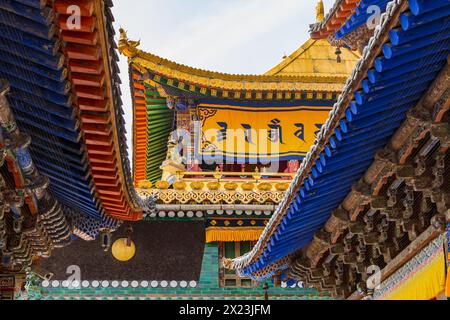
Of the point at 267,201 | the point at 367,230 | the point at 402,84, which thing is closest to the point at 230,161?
the point at 267,201

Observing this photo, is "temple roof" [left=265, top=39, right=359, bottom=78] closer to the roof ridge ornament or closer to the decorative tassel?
the roof ridge ornament

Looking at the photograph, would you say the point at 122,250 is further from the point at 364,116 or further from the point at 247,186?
the point at 364,116

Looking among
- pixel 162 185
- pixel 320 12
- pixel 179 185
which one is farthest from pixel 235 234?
pixel 320 12

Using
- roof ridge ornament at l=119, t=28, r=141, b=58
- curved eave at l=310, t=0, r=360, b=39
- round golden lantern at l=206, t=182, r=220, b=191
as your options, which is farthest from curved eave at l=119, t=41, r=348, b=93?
curved eave at l=310, t=0, r=360, b=39

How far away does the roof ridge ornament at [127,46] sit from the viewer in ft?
64.4

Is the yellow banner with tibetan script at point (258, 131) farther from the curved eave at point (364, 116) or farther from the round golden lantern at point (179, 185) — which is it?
the curved eave at point (364, 116)

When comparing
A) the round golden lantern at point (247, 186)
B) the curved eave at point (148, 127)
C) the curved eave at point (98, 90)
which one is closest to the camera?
the curved eave at point (98, 90)

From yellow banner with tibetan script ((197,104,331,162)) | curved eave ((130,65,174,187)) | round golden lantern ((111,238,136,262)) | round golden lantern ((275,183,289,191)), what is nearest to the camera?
round golden lantern ((111,238,136,262))

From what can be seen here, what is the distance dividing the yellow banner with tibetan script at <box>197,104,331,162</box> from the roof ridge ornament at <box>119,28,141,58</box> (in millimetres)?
2302

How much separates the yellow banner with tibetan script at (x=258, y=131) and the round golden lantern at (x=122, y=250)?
3.36 meters

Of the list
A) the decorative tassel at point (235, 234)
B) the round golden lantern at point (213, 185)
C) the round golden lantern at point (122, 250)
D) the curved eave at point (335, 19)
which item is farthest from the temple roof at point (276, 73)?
the round golden lantern at point (122, 250)

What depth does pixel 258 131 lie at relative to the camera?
21453mm

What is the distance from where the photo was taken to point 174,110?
21.8m

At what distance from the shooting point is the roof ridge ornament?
19.6 m
